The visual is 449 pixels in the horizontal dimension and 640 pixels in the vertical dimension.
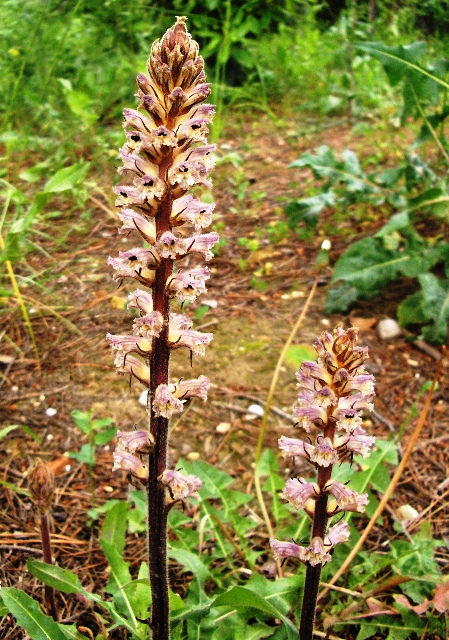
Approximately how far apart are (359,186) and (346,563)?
265 cm

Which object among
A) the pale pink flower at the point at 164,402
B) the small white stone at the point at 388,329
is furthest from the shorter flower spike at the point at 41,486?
the small white stone at the point at 388,329

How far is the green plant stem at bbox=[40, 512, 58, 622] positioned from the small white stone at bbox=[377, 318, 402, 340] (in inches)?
95.3

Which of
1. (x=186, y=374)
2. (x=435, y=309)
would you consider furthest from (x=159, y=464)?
(x=435, y=309)

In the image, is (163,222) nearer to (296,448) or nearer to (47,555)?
(296,448)

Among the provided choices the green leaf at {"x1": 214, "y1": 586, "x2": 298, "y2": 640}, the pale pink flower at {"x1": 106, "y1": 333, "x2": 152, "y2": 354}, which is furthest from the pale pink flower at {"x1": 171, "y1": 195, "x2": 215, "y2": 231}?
the green leaf at {"x1": 214, "y1": 586, "x2": 298, "y2": 640}

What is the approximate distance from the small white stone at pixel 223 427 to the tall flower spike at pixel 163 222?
4.55ft

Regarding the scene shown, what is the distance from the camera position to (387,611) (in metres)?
2.21

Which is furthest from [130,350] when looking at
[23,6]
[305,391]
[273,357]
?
[23,6]

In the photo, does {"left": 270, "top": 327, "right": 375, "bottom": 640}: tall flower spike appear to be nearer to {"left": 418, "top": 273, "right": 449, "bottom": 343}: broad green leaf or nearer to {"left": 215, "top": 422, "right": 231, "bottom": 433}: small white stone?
{"left": 215, "top": 422, "right": 231, "bottom": 433}: small white stone

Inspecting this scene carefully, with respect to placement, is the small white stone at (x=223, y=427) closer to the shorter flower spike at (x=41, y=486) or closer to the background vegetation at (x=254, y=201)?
the background vegetation at (x=254, y=201)

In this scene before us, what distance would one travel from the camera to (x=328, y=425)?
66.6 inches

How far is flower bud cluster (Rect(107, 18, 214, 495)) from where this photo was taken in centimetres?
149

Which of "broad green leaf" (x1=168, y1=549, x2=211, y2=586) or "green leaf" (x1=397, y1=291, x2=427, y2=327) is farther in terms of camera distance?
"green leaf" (x1=397, y1=291, x2=427, y2=327)

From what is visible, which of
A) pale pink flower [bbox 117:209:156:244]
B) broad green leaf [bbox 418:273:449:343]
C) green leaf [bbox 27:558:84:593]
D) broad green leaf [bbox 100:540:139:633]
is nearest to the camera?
pale pink flower [bbox 117:209:156:244]
